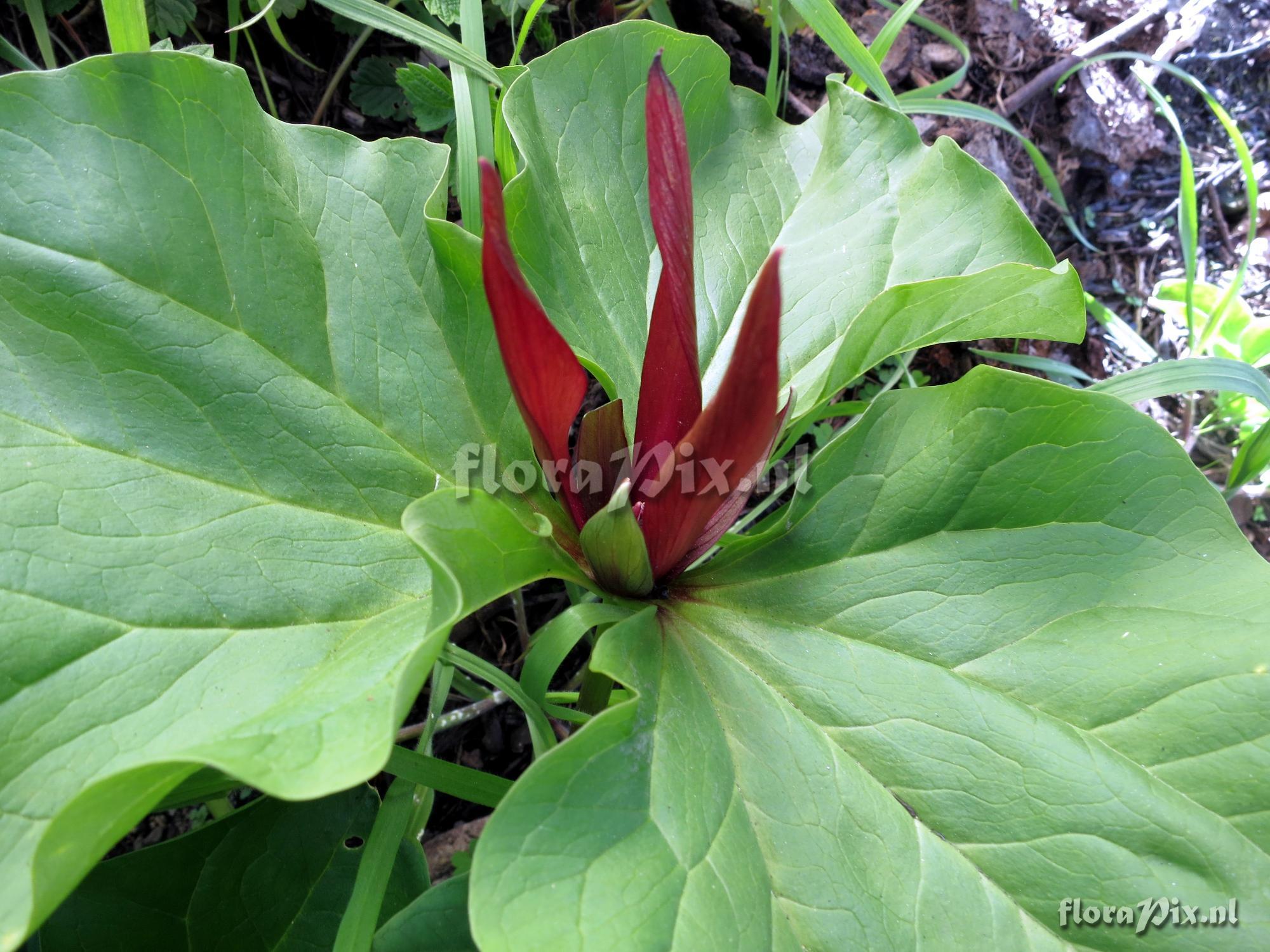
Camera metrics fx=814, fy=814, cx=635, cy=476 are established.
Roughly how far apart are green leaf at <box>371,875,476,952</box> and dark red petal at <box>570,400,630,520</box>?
48 cm

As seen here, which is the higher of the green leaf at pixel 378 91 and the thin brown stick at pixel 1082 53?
the thin brown stick at pixel 1082 53

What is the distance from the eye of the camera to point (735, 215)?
4.46 feet

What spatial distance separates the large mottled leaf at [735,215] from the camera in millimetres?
1202

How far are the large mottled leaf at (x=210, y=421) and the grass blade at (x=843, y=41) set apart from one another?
0.77 metres

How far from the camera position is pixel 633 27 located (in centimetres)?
126

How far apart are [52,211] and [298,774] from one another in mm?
725

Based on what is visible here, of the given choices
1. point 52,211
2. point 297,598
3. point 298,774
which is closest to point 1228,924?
point 298,774

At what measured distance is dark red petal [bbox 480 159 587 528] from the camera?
764 mm

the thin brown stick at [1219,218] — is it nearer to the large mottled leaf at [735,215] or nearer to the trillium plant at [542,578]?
the large mottled leaf at [735,215]

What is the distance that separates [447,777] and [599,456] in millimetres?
463

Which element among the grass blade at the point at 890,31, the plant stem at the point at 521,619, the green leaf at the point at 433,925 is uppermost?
the grass blade at the point at 890,31

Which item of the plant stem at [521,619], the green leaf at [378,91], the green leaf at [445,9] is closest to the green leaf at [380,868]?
the plant stem at [521,619]

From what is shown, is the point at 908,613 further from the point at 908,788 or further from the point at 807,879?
the point at 807,879

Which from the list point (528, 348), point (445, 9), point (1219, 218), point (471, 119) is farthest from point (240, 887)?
point (1219, 218)
